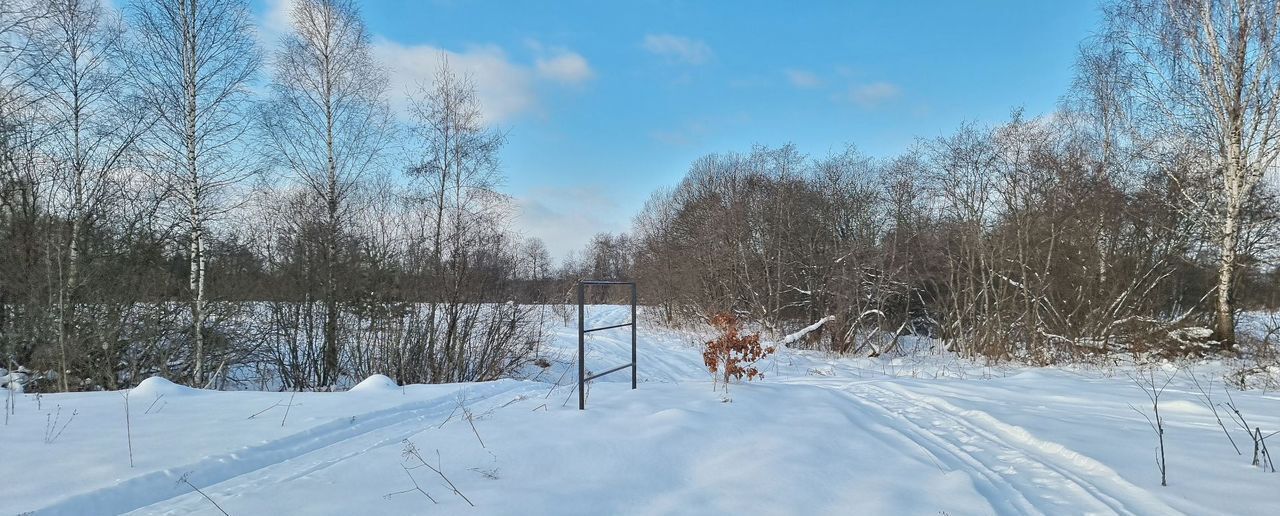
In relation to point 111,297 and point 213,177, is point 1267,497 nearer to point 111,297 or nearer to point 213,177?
point 213,177

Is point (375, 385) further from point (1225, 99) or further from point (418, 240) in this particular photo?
point (1225, 99)

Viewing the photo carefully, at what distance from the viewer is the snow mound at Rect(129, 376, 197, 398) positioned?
18.1ft

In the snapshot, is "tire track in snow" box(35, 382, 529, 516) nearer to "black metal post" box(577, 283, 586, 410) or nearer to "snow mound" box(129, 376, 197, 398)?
"black metal post" box(577, 283, 586, 410)

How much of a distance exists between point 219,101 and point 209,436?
8.86 m

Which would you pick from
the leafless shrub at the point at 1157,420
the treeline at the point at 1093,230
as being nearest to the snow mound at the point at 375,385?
the leafless shrub at the point at 1157,420

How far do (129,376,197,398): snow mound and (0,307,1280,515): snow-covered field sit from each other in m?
0.03

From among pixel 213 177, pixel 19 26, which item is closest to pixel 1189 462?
pixel 213 177

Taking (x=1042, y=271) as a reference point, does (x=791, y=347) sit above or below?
below

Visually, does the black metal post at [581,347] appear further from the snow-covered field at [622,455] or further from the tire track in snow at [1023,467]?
the tire track in snow at [1023,467]

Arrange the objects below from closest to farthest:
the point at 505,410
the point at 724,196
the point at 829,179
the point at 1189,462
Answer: the point at 1189,462 < the point at 505,410 < the point at 829,179 < the point at 724,196

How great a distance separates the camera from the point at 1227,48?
10.9 metres

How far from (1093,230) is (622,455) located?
14.2 meters

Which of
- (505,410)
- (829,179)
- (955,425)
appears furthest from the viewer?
(829,179)

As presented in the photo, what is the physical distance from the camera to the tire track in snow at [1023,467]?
3.10 meters
